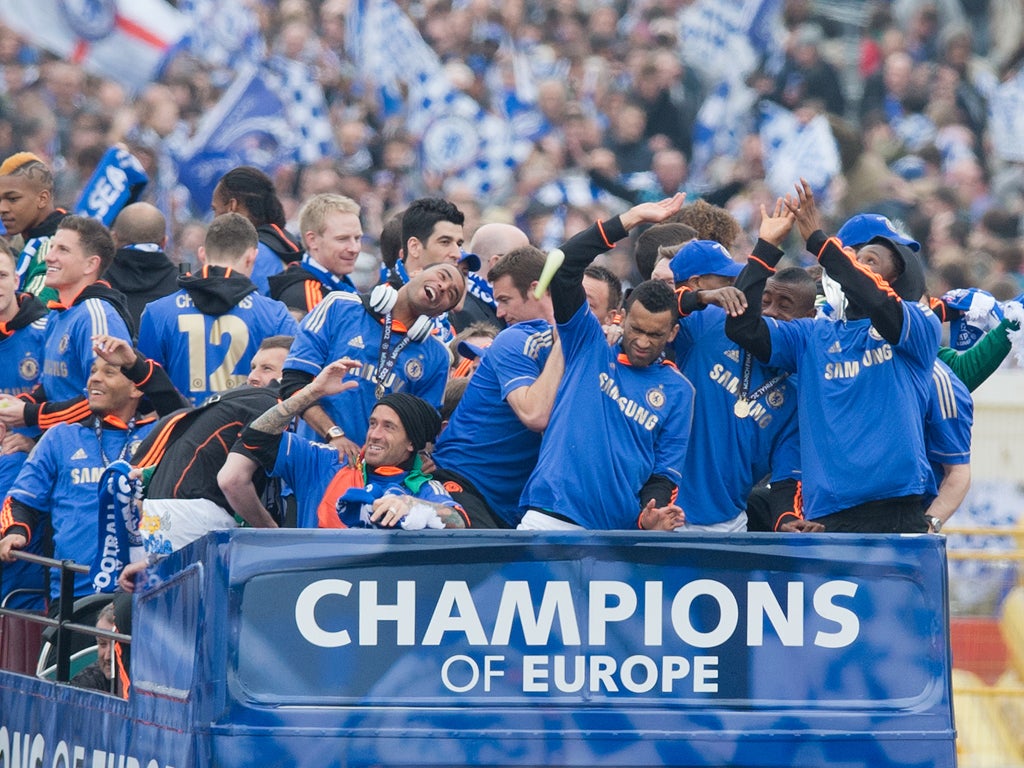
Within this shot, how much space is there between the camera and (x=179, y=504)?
7.62 m

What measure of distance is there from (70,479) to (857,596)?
4279 millimetres

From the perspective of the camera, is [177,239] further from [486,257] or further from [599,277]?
[599,277]

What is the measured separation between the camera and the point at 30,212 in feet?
36.0

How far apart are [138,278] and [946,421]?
4.60 metres

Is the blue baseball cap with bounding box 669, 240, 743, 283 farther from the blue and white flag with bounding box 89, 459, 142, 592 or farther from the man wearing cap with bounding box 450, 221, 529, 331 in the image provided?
the blue and white flag with bounding box 89, 459, 142, 592

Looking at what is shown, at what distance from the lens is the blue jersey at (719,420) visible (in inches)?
303

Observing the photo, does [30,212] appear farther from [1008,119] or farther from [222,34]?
[1008,119]

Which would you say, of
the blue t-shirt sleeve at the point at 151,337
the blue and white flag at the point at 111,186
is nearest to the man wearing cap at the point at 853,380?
the blue t-shirt sleeve at the point at 151,337

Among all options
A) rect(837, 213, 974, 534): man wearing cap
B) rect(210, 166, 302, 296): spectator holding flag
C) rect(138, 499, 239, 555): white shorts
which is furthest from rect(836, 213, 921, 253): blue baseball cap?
rect(210, 166, 302, 296): spectator holding flag

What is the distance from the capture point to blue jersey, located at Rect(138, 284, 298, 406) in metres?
9.62

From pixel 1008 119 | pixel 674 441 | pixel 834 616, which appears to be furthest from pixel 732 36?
pixel 834 616

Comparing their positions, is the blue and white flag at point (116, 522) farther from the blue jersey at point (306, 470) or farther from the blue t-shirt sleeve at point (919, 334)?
the blue t-shirt sleeve at point (919, 334)

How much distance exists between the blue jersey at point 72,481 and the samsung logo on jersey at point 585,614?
11.0 ft

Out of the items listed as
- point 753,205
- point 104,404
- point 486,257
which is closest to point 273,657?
point 104,404
